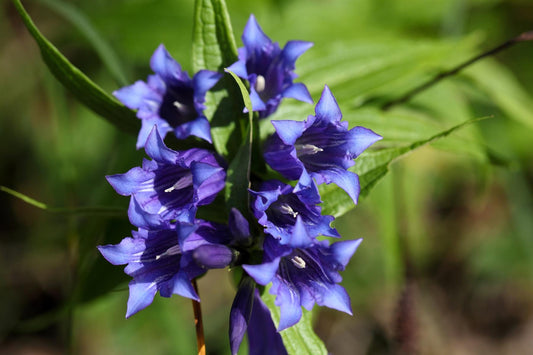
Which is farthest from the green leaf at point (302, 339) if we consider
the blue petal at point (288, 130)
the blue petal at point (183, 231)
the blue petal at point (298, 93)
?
the blue petal at point (298, 93)

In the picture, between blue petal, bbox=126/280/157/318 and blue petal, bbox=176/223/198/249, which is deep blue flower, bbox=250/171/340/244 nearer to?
blue petal, bbox=176/223/198/249

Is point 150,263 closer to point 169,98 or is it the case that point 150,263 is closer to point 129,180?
point 129,180

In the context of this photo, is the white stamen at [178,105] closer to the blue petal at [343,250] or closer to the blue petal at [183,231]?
the blue petal at [183,231]

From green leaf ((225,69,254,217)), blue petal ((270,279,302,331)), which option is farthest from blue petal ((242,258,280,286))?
green leaf ((225,69,254,217))

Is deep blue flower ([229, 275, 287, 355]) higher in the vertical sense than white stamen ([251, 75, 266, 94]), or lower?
lower

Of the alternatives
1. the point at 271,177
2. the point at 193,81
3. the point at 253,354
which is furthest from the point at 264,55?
the point at 253,354

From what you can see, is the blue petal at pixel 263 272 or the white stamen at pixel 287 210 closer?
the blue petal at pixel 263 272
